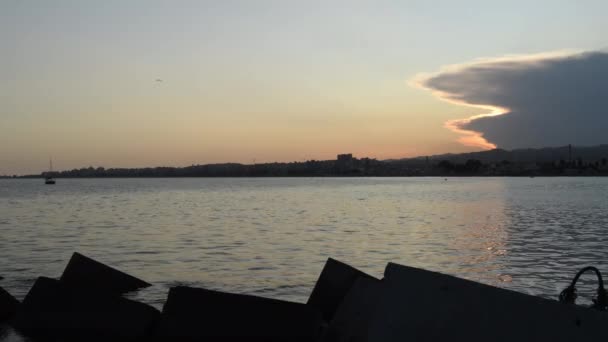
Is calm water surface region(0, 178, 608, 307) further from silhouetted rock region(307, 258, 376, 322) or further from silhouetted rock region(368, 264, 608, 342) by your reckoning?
silhouetted rock region(368, 264, 608, 342)

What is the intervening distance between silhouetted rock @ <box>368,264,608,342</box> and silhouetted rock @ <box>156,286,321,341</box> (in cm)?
246

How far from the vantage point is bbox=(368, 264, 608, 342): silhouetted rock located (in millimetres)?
4902

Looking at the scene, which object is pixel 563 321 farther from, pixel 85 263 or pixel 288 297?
pixel 288 297

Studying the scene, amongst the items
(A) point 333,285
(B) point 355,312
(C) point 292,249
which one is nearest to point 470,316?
(B) point 355,312

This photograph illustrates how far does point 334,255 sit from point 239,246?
4.96m

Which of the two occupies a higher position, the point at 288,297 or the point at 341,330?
the point at 341,330

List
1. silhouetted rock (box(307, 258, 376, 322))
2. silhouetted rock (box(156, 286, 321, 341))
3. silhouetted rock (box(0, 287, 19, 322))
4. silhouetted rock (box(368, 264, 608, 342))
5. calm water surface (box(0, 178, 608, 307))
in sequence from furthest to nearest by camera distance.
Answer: calm water surface (box(0, 178, 608, 307)), silhouetted rock (box(0, 287, 19, 322)), silhouetted rock (box(307, 258, 376, 322)), silhouetted rock (box(156, 286, 321, 341)), silhouetted rock (box(368, 264, 608, 342))

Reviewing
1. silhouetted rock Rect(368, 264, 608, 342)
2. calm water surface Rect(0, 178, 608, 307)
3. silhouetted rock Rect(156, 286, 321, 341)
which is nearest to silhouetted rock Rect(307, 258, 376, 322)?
silhouetted rock Rect(156, 286, 321, 341)

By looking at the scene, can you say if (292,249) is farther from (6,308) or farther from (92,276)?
(6,308)

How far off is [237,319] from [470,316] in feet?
11.2

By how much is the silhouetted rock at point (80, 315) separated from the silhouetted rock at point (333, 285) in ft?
8.32

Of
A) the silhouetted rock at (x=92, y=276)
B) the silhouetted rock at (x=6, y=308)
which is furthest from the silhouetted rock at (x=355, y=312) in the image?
the silhouetted rock at (x=6, y=308)

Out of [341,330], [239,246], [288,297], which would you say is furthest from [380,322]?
[239,246]

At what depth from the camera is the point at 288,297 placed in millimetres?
14750
